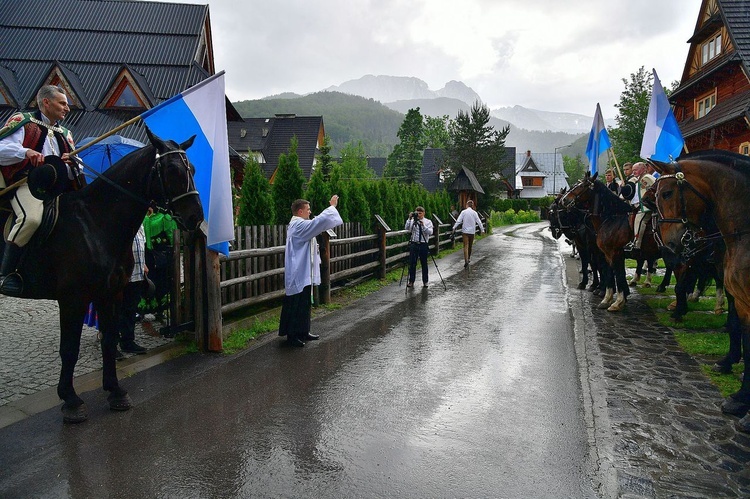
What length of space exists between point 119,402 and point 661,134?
31.5 ft

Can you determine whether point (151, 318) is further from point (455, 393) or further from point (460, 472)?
point (460, 472)

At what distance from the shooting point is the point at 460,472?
3.63 m

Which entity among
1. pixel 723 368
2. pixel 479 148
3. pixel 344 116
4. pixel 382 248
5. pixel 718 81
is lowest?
pixel 723 368

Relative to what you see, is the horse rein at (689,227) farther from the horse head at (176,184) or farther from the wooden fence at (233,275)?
the wooden fence at (233,275)

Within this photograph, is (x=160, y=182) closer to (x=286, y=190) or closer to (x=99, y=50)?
(x=286, y=190)

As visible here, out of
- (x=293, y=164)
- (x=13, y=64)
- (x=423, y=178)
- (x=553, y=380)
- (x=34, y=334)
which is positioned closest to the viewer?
A: (x=553, y=380)

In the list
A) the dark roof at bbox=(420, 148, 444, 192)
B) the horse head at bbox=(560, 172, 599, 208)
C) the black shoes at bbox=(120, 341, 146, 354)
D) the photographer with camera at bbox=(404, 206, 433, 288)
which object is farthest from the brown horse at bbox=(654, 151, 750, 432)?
the dark roof at bbox=(420, 148, 444, 192)

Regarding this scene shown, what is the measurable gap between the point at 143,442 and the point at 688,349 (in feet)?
22.1

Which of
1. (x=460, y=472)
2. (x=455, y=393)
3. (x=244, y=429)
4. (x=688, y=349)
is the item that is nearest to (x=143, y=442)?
(x=244, y=429)

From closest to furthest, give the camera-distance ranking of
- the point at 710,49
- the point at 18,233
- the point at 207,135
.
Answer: the point at 18,233 < the point at 207,135 < the point at 710,49

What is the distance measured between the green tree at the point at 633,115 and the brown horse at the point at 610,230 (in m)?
39.0

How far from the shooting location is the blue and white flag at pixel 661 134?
29.8ft

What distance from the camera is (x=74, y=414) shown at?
4.45m

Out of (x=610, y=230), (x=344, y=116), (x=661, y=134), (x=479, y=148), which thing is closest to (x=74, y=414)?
(x=610, y=230)
